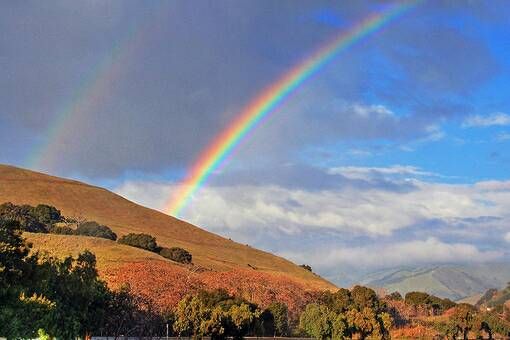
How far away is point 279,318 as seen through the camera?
472ft

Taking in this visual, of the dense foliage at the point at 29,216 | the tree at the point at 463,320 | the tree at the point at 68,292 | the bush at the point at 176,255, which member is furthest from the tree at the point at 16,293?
the bush at the point at 176,255

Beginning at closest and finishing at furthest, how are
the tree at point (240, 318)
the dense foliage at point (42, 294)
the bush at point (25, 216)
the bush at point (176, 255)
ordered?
the dense foliage at point (42, 294) < the tree at point (240, 318) < the bush at point (25, 216) < the bush at point (176, 255)

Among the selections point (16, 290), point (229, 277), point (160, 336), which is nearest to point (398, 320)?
point (229, 277)

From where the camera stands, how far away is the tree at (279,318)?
472 feet

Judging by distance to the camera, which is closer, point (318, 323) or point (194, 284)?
point (318, 323)

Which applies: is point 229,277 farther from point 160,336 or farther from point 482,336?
point 482,336

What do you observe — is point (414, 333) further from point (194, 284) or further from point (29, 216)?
point (29, 216)

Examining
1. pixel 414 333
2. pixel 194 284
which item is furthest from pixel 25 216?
pixel 414 333

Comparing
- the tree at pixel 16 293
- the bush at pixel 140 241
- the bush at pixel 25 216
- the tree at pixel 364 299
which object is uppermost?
the bush at pixel 25 216

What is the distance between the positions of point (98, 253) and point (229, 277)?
32.2 meters

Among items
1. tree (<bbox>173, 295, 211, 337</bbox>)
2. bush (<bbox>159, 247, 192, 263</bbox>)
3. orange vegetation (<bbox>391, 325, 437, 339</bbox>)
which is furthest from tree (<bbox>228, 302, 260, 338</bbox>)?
bush (<bbox>159, 247, 192, 263</bbox>)

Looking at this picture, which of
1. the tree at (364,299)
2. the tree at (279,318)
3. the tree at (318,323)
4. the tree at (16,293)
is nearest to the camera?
the tree at (16,293)

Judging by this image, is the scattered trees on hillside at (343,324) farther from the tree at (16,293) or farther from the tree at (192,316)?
the tree at (16,293)

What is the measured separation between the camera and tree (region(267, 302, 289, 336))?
472ft
